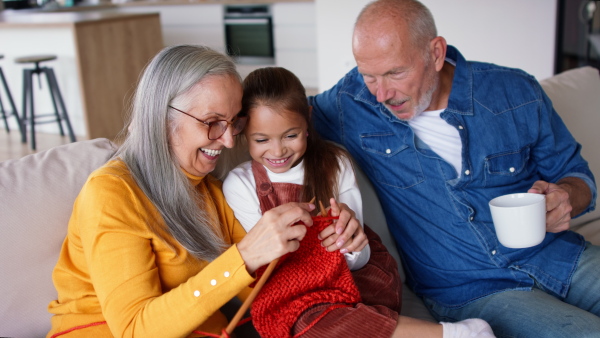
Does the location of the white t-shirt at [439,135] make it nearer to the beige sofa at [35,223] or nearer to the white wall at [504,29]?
the beige sofa at [35,223]

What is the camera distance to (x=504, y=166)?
183cm

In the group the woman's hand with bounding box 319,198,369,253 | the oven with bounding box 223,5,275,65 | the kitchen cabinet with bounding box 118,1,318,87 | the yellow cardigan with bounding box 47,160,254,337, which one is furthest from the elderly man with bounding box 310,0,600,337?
the oven with bounding box 223,5,275,65

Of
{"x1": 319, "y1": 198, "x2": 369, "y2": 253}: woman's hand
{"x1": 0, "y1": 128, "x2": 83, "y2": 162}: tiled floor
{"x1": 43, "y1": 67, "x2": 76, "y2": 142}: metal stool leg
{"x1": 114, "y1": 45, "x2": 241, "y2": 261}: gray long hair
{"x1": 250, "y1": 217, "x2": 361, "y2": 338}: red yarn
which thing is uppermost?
{"x1": 114, "y1": 45, "x2": 241, "y2": 261}: gray long hair

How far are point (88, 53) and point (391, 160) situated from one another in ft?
12.8

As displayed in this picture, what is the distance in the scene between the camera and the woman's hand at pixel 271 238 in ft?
4.27

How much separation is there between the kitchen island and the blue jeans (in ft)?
13.2

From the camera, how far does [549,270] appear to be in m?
1.79

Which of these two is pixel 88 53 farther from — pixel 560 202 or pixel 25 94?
pixel 560 202

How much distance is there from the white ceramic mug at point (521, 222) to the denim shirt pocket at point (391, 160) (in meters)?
0.33

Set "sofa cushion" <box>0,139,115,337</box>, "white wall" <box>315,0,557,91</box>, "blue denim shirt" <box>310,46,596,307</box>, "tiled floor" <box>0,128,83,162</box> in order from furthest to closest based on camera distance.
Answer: "tiled floor" <box>0,128,83,162</box>
"white wall" <box>315,0,557,91</box>
"blue denim shirt" <box>310,46,596,307</box>
"sofa cushion" <box>0,139,115,337</box>

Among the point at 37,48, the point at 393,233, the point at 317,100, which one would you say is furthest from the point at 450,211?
the point at 37,48

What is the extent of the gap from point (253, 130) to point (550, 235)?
966 mm

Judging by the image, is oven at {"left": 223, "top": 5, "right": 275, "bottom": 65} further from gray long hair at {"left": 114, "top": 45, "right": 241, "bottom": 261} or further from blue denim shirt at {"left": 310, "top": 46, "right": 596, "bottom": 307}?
gray long hair at {"left": 114, "top": 45, "right": 241, "bottom": 261}

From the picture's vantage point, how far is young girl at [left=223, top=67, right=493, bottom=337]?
1413mm
